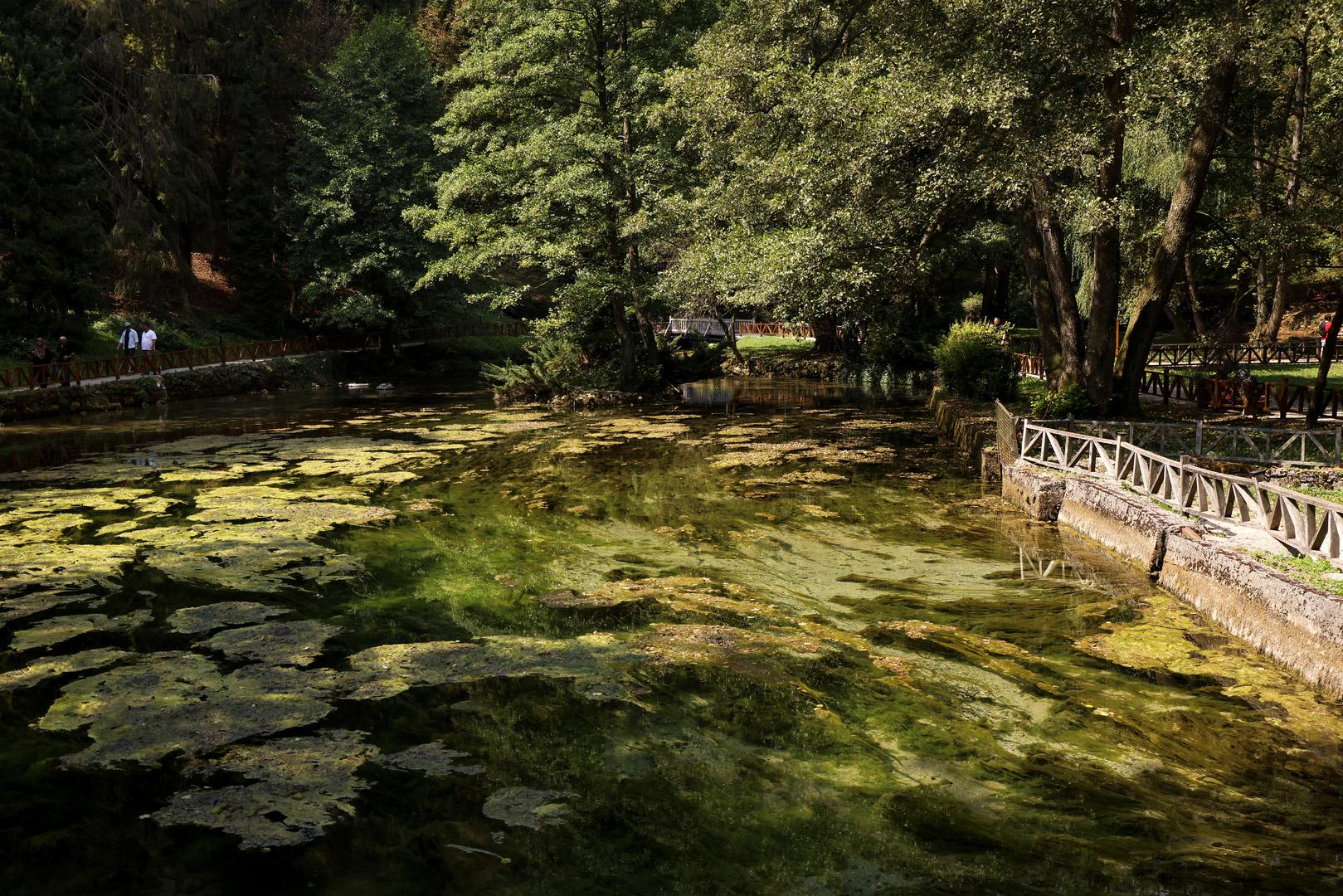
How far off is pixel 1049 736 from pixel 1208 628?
3.48m

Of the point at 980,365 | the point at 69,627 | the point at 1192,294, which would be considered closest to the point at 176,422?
the point at 69,627

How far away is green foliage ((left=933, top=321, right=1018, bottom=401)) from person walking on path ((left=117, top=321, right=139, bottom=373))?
28062 mm

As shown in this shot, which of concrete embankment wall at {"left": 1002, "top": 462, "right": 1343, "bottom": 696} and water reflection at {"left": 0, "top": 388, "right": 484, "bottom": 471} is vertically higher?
water reflection at {"left": 0, "top": 388, "right": 484, "bottom": 471}

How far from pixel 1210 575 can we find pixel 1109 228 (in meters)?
11.6

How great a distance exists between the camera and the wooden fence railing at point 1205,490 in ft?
30.7

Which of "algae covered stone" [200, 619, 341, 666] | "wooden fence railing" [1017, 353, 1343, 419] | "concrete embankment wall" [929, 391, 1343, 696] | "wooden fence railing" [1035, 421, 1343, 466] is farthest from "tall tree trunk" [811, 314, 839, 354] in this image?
"algae covered stone" [200, 619, 341, 666]

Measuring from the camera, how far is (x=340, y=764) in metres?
6.77

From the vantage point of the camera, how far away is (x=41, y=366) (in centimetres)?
2891

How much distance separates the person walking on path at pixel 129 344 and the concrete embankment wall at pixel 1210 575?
3085cm

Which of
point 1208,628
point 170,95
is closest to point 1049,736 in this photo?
point 1208,628

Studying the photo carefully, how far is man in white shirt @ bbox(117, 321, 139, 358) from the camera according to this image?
109 feet

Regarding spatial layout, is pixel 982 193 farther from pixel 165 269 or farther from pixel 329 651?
pixel 165 269

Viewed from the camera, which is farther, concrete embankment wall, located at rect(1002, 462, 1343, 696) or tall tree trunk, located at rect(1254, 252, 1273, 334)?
tall tree trunk, located at rect(1254, 252, 1273, 334)

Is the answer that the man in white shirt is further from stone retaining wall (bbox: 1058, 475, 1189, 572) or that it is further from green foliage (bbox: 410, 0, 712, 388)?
stone retaining wall (bbox: 1058, 475, 1189, 572)
